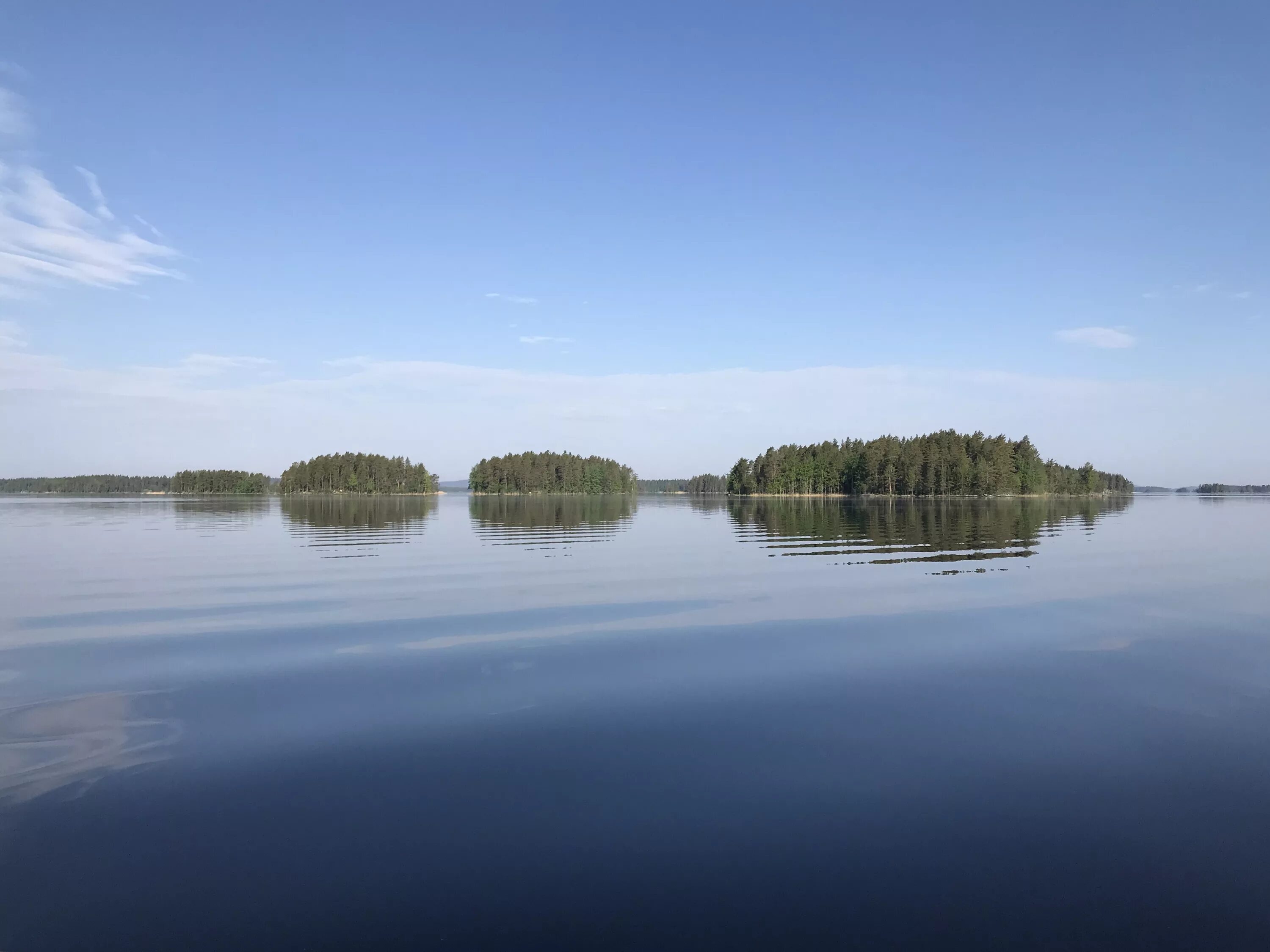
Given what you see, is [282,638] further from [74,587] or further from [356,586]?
[74,587]

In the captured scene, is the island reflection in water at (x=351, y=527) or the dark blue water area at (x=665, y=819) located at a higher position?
the island reflection in water at (x=351, y=527)

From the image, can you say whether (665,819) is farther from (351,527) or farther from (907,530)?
(351,527)

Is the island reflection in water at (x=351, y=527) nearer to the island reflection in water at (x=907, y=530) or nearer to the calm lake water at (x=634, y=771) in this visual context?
the calm lake water at (x=634, y=771)

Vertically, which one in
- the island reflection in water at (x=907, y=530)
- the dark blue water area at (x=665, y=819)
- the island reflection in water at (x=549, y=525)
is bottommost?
the dark blue water area at (x=665, y=819)

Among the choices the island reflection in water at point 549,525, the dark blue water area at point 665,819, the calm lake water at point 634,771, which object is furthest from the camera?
the island reflection in water at point 549,525

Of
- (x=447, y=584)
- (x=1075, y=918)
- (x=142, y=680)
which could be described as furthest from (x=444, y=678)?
(x=447, y=584)

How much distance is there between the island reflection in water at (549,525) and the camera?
1993 inches

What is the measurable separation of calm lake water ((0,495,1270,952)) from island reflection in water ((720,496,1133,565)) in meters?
14.8

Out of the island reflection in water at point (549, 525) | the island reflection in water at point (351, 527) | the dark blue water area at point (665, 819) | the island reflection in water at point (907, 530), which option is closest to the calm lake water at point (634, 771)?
the dark blue water area at point (665, 819)

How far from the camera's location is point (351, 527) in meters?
66.9

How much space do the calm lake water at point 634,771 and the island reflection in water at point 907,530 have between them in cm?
1482

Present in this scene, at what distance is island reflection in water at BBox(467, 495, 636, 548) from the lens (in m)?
50.6

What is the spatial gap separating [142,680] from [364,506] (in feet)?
450

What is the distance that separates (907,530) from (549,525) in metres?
33.0
